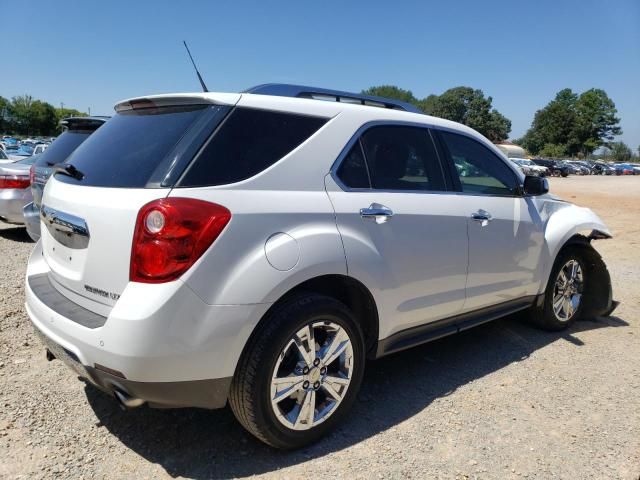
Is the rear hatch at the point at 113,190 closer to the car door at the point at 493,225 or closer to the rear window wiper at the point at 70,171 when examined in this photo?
the rear window wiper at the point at 70,171

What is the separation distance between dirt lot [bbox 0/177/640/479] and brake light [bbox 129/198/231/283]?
1044 millimetres

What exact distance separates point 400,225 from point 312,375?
0.98 meters

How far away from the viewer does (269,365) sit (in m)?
2.30

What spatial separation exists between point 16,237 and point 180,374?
766cm

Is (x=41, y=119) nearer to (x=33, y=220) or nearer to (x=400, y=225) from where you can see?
(x=33, y=220)

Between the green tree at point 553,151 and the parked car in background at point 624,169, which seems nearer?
the parked car in background at point 624,169

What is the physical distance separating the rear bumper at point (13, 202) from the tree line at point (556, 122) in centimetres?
9626

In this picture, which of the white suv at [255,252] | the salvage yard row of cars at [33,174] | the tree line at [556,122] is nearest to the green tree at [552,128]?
the tree line at [556,122]

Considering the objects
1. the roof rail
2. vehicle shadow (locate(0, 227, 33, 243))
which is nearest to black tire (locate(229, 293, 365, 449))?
the roof rail

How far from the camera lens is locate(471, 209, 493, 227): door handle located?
11.0 feet

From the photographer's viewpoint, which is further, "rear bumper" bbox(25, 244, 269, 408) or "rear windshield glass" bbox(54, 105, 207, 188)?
"rear windshield glass" bbox(54, 105, 207, 188)

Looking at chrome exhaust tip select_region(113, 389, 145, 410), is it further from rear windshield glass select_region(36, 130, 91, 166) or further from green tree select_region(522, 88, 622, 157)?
green tree select_region(522, 88, 622, 157)

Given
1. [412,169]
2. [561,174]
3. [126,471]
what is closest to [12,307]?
[126,471]

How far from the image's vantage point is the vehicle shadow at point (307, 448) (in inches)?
98.2
